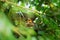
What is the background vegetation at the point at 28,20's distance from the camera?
1.63ft

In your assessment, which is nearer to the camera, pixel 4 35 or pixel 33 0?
pixel 4 35

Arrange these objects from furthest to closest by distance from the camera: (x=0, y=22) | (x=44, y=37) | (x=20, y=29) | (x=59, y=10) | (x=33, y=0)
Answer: (x=33, y=0) → (x=59, y=10) → (x=44, y=37) → (x=20, y=29) → (x=0, y=22)

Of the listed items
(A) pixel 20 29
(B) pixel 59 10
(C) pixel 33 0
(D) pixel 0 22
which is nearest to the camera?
(D) pixel 0 22

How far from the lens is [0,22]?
467 millimetres

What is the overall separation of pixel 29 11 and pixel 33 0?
0.42 meters

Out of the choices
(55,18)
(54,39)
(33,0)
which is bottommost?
(54,39)

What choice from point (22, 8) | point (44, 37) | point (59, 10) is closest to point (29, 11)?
point (22, 8)

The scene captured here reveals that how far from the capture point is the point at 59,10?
2.97 ft

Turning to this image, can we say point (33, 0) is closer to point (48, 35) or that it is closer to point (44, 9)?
Result: point (44, 9)

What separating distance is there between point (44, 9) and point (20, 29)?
39 cm

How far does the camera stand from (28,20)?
2.93ft

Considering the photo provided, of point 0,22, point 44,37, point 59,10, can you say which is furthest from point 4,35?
point 59,10

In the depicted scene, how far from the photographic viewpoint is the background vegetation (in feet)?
1.63

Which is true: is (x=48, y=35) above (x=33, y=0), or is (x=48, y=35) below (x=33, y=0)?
below
